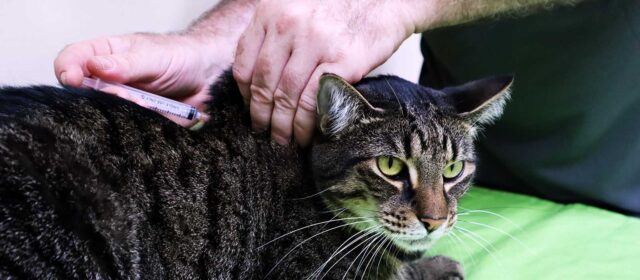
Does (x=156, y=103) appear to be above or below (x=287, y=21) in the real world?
below

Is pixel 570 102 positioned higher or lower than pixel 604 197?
higher

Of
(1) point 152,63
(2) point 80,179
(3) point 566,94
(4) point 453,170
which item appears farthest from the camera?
(3) point 566,94

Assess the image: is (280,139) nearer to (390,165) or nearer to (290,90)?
(290,90)

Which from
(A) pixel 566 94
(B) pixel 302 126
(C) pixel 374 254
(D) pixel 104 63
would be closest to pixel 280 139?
(B) pixel 302 126

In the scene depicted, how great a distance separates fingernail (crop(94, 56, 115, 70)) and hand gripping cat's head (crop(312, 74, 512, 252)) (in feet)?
1.45

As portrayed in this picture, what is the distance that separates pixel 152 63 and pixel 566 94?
993 mm

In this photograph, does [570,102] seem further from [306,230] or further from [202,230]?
[202,230]

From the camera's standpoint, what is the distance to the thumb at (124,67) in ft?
3.58

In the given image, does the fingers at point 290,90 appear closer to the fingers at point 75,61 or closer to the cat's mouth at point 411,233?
the cat's mouth at point 411,233

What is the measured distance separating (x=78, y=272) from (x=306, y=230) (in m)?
0.39

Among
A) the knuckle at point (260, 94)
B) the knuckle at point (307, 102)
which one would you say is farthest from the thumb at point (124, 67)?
the knuckle at point (307, 102)

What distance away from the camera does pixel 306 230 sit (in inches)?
39.1

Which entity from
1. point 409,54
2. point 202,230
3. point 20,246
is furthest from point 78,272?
point 409,54

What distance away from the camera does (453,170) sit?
1.05m
